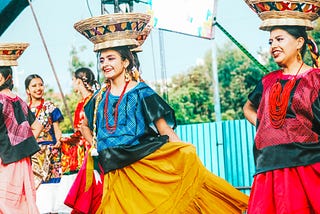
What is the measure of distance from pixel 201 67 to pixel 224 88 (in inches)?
183

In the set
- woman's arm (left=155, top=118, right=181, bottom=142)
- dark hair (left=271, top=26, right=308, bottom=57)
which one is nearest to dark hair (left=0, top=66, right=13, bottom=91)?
woman's arm (left=155, top=118, right=181, bottom=142)

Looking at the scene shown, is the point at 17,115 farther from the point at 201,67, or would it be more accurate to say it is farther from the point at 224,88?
the point at 201,67

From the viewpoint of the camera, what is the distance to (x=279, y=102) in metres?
5.22

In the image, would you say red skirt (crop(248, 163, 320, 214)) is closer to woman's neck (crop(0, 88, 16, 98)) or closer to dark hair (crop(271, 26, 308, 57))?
dark hair (crop(271, 26, 308, 57))

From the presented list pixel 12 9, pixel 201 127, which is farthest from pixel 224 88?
pixel 12 9

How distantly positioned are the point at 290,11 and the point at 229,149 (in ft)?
24.1

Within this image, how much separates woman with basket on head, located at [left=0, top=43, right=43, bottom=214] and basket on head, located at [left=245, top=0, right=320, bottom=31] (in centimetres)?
243

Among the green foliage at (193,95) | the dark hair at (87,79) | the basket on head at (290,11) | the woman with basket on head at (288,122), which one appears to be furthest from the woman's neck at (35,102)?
the green foliage at (193,95)

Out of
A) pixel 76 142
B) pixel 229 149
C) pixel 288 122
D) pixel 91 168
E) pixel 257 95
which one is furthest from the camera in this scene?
pixel 229 149

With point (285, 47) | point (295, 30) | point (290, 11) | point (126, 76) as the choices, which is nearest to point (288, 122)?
point (285, 47)

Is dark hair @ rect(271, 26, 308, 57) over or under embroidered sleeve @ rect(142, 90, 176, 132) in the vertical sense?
over

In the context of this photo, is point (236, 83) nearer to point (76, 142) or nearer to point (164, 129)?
point (76, 142)

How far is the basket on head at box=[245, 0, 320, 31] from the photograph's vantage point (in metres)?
5.28

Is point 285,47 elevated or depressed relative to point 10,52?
depressed
